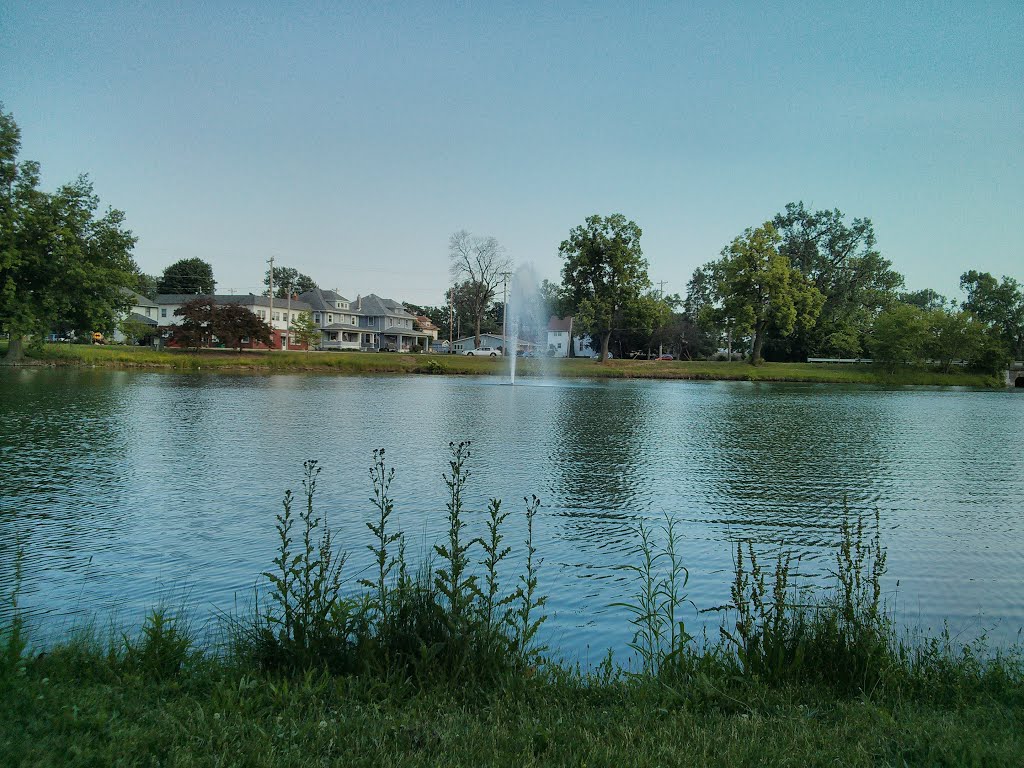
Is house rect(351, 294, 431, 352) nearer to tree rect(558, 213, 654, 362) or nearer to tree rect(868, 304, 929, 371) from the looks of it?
tree rect(558, 213, 654, 362)

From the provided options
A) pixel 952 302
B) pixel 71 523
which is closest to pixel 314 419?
pixel 71 523

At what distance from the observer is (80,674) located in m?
5.57

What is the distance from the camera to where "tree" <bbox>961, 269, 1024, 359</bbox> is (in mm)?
105875

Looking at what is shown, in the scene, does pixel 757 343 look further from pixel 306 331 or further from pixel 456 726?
pixel 456 726

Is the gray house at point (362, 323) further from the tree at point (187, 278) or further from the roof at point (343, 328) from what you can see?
the tree at point (187, 278)

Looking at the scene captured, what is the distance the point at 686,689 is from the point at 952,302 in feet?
522

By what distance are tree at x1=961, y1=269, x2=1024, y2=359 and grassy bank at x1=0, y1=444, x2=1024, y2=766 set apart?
339 ft

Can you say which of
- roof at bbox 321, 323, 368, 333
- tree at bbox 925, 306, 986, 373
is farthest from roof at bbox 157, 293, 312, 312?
tree at bbox 925, 306, 986, 373

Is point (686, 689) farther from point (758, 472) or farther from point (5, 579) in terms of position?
point (758, 472)

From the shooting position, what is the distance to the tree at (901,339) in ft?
281

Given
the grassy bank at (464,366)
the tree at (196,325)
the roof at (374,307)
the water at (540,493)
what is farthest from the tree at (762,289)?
the roof at (374,307)

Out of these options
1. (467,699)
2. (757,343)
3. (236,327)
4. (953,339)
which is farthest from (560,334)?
(467,699)

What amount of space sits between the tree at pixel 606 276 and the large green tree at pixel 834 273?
24.5 m

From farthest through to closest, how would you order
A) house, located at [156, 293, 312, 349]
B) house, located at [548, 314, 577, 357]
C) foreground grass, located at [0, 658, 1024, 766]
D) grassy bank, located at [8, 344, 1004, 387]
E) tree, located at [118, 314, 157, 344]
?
house, located at [548, 314, 577, 357] < house, located at [156, 293, 312, 349] < tree, located at [118, 314, 157, 344] < grassy bank, located at [8, 344, 1004, 387] < foreground grass, located at [0, 658, 1024, 766]
